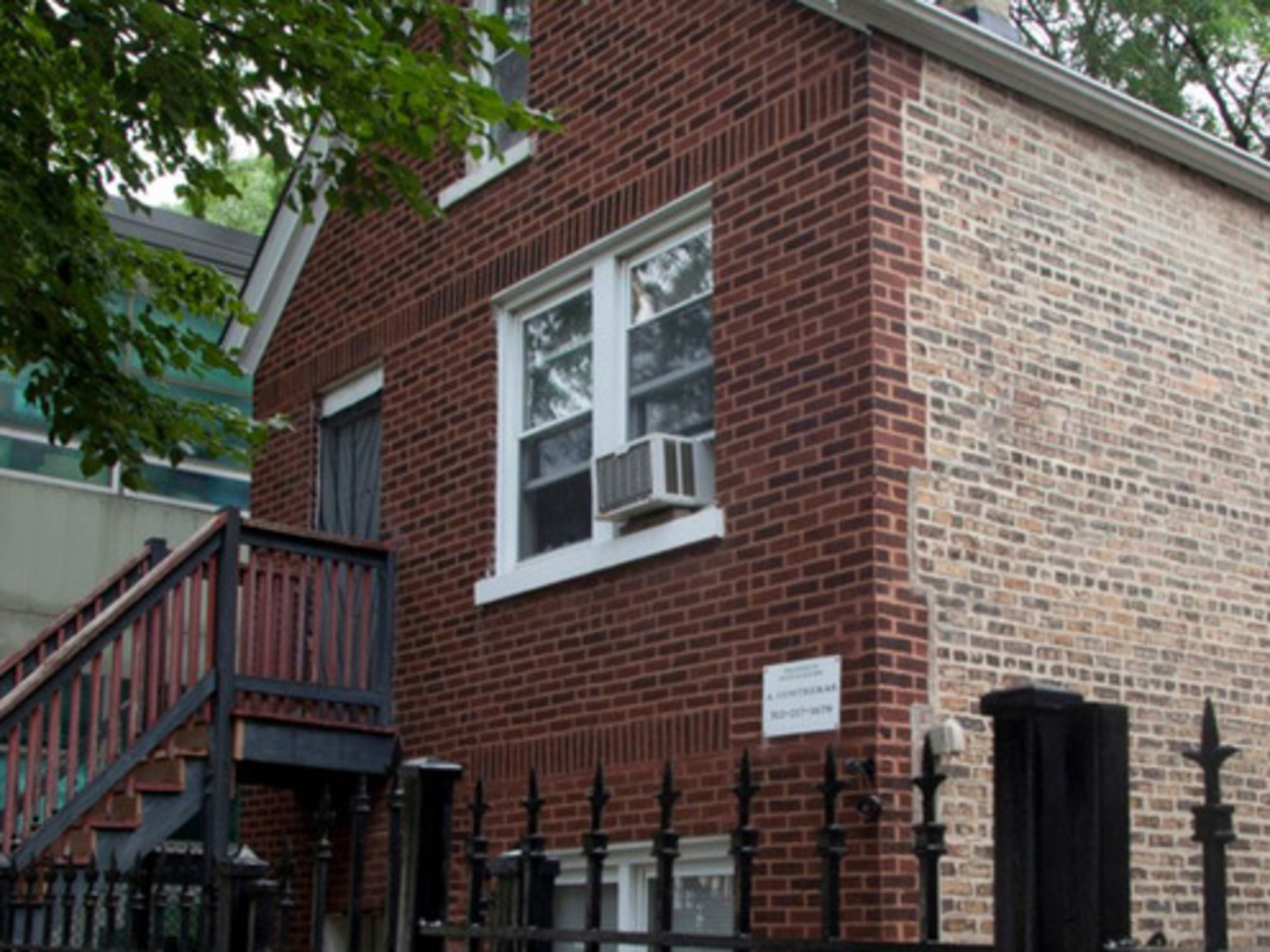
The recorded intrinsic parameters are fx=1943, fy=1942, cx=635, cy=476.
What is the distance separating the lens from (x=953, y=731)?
8477 millimetres

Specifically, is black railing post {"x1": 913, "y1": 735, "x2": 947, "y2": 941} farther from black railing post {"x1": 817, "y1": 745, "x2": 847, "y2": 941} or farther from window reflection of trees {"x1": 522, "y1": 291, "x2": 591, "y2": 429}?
window reflection of trees {"x1": 522, "y1": 291, "x2": 591, "y2": 429}

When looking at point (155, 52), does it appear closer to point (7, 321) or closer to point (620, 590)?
point (7, 321)

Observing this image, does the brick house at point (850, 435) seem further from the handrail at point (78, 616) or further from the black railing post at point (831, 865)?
the black railing post at point (831, 865)

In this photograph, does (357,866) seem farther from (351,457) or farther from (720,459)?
(351,457)

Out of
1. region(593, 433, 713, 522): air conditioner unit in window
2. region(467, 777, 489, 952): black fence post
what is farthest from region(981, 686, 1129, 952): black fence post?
region(593, 433, 713, 522): air conditioner unit in window

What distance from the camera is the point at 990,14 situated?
10.5 meters

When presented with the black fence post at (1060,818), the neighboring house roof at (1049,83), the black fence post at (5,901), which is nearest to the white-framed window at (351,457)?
the neighboring house roof at (1049,83)

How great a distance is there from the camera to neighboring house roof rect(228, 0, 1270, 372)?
362 inches

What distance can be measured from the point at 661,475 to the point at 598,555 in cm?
77

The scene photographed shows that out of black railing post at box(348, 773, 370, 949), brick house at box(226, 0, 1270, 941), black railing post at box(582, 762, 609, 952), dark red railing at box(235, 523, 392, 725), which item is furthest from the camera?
dark red railing at box(235, 523, 392, 725)

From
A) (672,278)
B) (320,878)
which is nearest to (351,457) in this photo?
(672,278)

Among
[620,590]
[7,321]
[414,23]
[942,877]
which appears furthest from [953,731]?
[7,321]

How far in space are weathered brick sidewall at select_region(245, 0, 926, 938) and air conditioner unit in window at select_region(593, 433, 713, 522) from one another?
197 millimetres

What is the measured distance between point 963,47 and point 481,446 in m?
3.84
